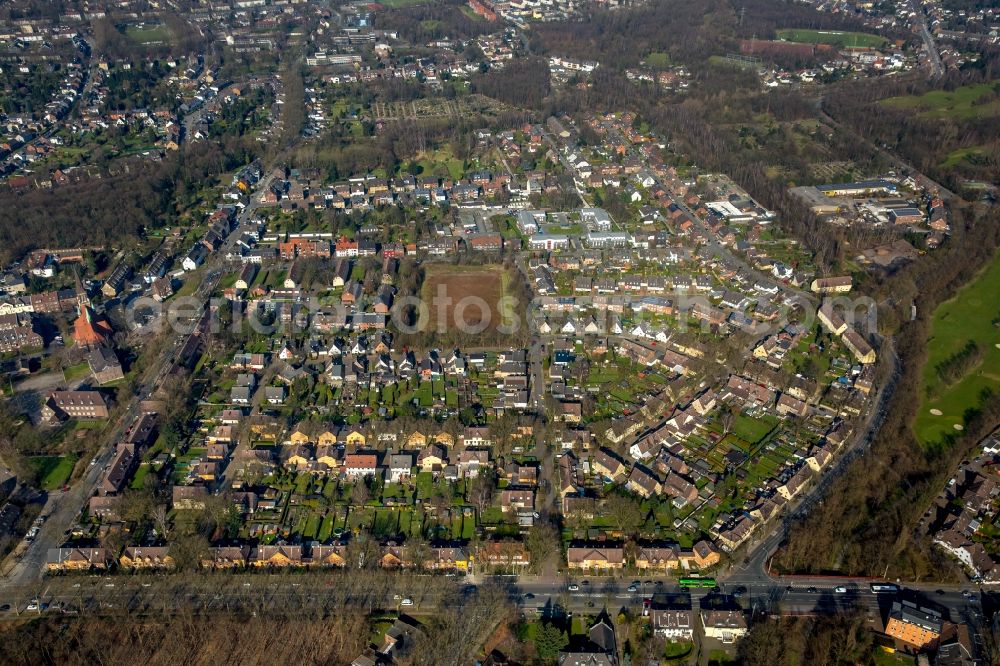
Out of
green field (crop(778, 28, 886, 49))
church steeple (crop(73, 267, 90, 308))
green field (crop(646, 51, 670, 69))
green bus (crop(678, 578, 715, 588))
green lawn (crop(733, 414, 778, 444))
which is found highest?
green field (crop(778, 28, 886, 49))

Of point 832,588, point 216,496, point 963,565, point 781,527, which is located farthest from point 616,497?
point 216,496

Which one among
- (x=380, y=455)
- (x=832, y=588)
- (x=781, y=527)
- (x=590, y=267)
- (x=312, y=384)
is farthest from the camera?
(x=590, y=267)

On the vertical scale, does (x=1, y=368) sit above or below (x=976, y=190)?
below

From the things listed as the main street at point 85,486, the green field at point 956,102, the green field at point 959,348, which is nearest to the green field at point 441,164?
the main street at point 85,486

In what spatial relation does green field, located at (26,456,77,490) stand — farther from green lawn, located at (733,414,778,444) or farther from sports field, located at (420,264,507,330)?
green lawn, located at (733,414,778,444)

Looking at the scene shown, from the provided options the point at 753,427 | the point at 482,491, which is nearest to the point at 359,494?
the point at 482,491

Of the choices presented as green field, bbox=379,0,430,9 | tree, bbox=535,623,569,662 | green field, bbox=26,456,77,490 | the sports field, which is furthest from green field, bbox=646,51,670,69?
tree, bbox=535,623,569,662

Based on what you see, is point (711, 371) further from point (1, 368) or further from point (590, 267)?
point (1, 368)
